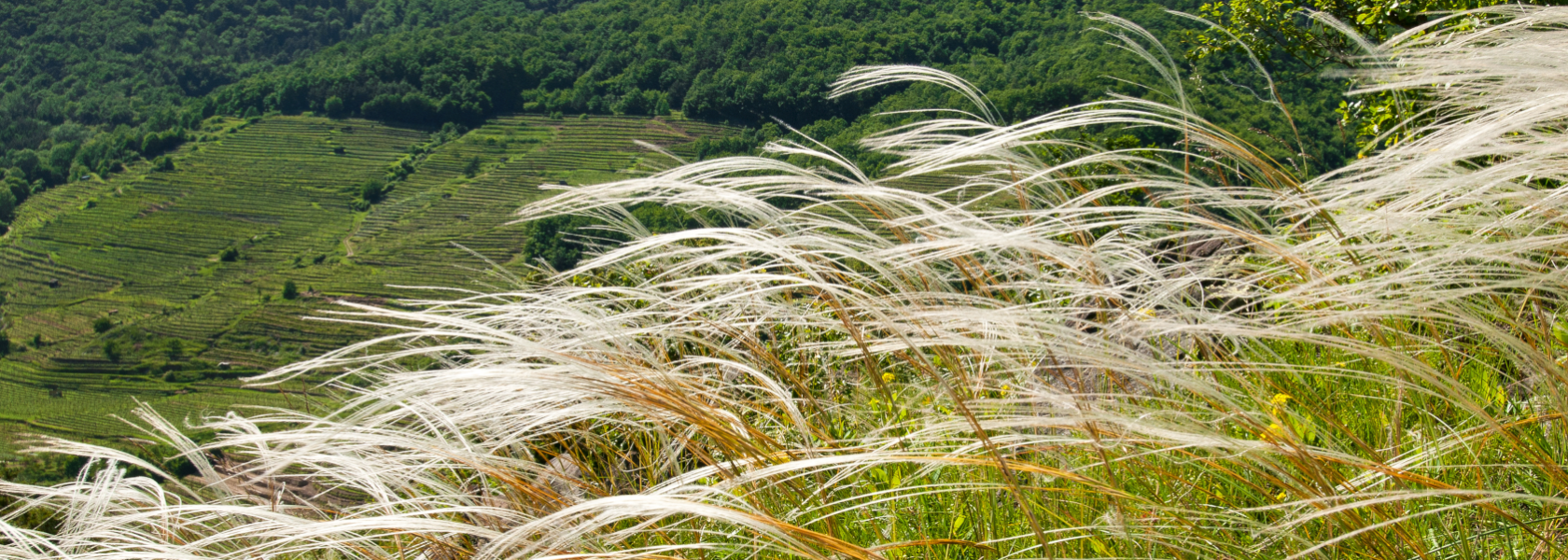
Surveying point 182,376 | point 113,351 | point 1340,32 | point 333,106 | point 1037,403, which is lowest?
point 182,376

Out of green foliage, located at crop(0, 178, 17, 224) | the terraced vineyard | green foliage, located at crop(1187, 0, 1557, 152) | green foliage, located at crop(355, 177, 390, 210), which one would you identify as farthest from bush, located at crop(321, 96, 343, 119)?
green foliage, located at crop(1187, 0, 1557, 152)

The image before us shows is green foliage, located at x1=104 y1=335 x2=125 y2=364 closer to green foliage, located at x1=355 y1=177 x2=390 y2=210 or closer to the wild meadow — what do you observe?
green foliage, located at x1=355 y1=177 x2=390 y2=210

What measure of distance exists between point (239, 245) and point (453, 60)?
68.4ft

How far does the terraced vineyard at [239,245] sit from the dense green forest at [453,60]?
2.61m

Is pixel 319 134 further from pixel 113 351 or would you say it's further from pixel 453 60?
pixel 113 351

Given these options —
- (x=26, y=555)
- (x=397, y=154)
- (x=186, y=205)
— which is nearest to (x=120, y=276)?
(x=186, y=205)

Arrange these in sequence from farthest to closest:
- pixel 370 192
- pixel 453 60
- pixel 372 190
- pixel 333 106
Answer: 1. pixel 453 60
2. pixel 333 106
3. pixel 372 190
4. pixel 370 192

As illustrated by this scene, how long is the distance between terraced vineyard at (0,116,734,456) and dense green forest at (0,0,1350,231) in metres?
2.61

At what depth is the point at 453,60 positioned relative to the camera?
64.6 metres

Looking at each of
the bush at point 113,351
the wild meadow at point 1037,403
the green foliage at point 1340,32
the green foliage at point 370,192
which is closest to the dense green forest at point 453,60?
the green foliage at point 370,192

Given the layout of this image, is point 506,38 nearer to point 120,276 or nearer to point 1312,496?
point 120,276

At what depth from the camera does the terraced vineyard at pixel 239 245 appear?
4056 cm

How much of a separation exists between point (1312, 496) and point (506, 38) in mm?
71160

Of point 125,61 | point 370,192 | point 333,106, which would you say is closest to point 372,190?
point 370,192
